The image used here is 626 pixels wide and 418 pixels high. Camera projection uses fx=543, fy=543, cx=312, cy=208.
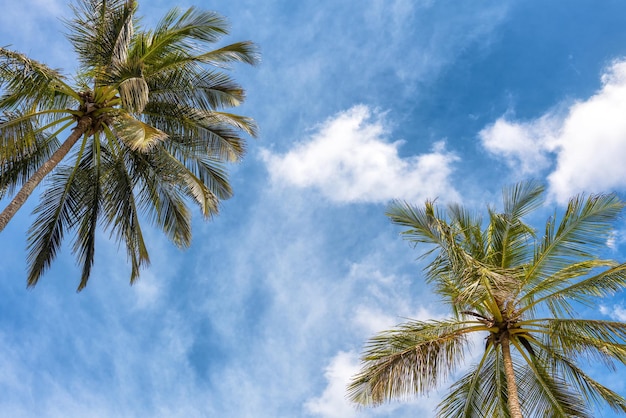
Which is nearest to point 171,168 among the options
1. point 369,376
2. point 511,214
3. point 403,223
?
→ point 403,223

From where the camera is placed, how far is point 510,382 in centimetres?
1016

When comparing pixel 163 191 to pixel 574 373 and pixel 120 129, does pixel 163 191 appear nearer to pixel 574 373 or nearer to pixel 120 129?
pixel 120 129

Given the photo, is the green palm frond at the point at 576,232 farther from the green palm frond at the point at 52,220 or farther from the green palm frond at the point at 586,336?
the green palm frond at the point at 52,220

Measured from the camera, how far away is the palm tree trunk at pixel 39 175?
10.4 metres

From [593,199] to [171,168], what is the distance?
31.0 feet

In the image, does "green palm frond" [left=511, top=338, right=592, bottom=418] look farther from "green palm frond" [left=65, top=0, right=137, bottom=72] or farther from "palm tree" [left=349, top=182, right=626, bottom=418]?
"green palm frond" [left=65, top=0, right=137, bottom=72]

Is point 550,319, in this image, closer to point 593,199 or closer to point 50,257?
point 593,199

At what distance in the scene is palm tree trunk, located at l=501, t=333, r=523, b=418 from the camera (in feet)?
32.1

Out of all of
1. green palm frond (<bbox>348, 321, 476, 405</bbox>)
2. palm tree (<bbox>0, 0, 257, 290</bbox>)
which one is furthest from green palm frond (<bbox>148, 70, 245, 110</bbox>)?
green palm frond (<bbox>348, 321, 476, 405</bbox>)

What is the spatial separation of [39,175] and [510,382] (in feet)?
33.3

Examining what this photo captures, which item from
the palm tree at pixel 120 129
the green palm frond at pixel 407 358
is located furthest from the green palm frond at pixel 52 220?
the green palm frond at pixel 407 358

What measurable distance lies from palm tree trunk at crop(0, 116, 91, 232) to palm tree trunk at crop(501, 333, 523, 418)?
32.4 feet

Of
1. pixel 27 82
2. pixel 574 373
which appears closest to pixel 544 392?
pixel 574 373

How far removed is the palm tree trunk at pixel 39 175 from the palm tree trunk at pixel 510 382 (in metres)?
9.87
